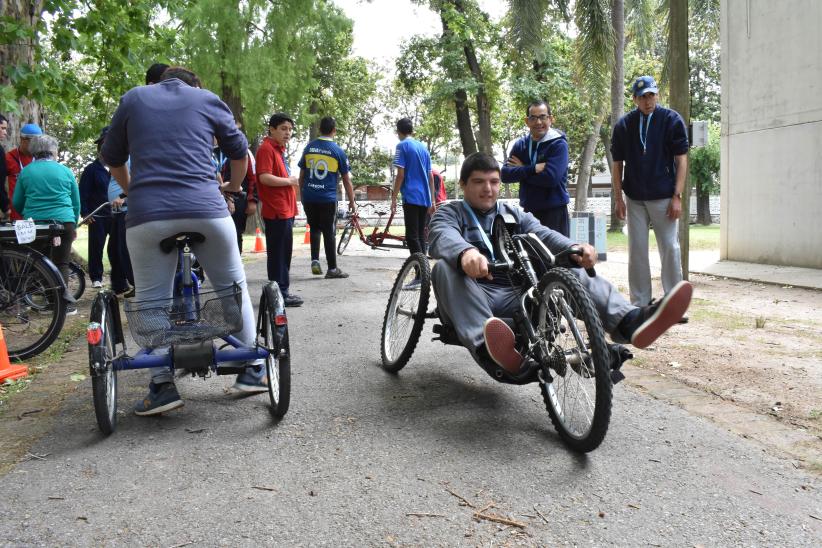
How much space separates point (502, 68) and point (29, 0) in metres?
19.6

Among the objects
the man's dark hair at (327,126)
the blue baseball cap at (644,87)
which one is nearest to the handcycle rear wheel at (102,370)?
the blue baseball cap at (644,87)

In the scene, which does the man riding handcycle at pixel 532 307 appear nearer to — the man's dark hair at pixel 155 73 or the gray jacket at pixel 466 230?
the gray jacket at pixel 466 230

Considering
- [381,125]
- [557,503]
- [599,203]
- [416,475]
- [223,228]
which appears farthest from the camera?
[381,125]

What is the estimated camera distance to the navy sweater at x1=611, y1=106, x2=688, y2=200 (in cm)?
638

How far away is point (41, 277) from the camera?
216 inches

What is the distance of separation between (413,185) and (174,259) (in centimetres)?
595

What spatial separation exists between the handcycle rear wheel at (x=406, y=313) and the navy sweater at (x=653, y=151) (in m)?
2.69

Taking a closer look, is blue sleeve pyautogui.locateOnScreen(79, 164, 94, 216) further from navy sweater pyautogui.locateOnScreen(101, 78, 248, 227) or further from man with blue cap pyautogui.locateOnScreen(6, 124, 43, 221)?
navy sweater pyautogui.locateOnScreen(101, 78, 248, 227)

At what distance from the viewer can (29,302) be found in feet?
18.0

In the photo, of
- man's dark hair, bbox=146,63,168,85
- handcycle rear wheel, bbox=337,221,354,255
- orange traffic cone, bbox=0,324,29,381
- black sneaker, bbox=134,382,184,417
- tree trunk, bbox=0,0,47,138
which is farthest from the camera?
handcycle rear wheel, bbox=337,221,354,255

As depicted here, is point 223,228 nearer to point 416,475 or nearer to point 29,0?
point 416,475

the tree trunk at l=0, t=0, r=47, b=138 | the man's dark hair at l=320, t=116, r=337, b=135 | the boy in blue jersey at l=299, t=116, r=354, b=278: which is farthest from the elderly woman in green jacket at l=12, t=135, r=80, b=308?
the man's dark hair at l=320, t=116, r=337, b=135

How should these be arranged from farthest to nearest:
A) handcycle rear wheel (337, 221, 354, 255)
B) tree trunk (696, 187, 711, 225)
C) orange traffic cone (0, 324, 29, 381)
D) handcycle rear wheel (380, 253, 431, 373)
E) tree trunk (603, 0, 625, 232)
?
tree trunk (696, 187, 711, 225) < tree trunk (603, 0, 625, 232) < handcycle rear wheel (337, 221, 354, 255) < orange traffic cone (0, 324, 29, 381) < handcycle rear wheel (380, 253, 431, 373)

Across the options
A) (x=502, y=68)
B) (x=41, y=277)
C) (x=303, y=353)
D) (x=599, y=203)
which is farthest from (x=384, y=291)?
(x=599, y=203)
